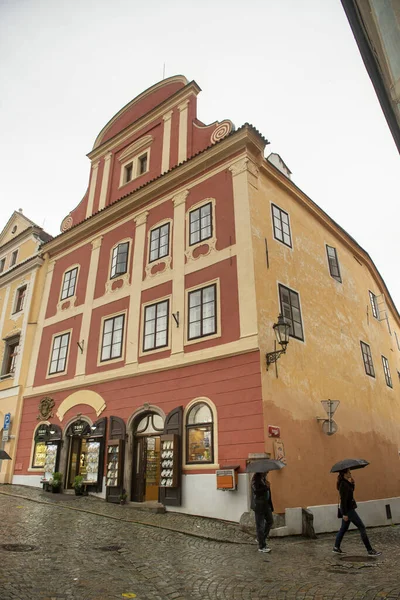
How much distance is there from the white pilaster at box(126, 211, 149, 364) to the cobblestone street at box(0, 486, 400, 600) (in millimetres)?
5454

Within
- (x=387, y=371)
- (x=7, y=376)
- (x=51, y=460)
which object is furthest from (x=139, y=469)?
(x=387, y=371)

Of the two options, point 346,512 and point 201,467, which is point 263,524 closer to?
point 346,512

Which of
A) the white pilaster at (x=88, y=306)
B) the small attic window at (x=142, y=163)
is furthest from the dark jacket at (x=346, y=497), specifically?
the small attic window at (x=142, y=163)

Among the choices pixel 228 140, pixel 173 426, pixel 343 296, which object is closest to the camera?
pixel 173 426

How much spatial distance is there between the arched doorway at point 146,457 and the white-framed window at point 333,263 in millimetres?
9171

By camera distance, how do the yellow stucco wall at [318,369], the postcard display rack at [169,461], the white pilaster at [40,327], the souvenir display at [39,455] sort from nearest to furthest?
1. the yellow stucco wall at [318,369]
2. the postcard display rack at [169,461]
3. the souvenir display at [39,455]
4. the white pilaster at [40,327]

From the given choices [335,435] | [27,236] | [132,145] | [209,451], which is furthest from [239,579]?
[27,236]

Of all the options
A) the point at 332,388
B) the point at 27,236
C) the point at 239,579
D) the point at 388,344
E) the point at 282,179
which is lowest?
the point at 239,579

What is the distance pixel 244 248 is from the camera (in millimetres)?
13359

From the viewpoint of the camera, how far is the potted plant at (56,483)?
595 inches

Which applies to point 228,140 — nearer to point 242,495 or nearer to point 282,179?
point 282,179

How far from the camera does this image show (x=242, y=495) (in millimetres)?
10695

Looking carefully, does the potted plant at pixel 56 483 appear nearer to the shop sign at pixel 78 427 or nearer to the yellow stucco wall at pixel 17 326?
the shop sign at pixel 78 427

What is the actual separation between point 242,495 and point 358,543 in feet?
9.03
